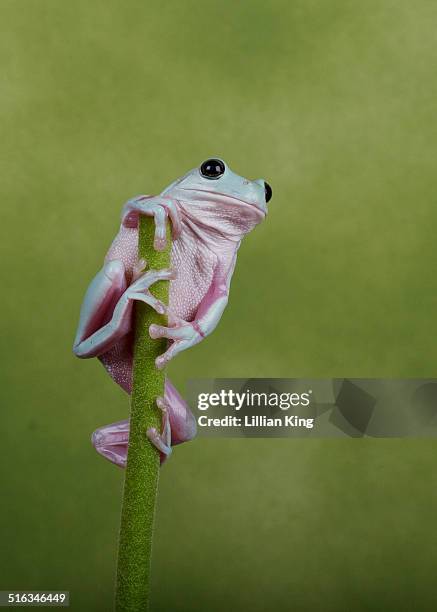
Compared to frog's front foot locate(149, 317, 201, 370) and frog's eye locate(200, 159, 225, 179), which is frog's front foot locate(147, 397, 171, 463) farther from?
frog's eye locate(200, 159, 225, 179)

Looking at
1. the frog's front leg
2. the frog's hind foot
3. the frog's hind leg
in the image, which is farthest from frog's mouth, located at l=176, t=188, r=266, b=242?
the frog's hind foot

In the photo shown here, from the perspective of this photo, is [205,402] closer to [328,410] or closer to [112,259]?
[328,410]

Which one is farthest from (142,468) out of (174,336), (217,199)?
(217,199)

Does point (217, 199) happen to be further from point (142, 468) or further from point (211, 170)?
point (142, 468)

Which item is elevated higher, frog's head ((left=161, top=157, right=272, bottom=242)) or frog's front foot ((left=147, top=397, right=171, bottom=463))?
frog's head ((left=161, top=157, right=272, bottom=242))

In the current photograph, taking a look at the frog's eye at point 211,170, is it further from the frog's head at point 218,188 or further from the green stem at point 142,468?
the green stem at point 142,468

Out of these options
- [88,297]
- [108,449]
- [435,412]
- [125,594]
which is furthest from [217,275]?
[435,412]
